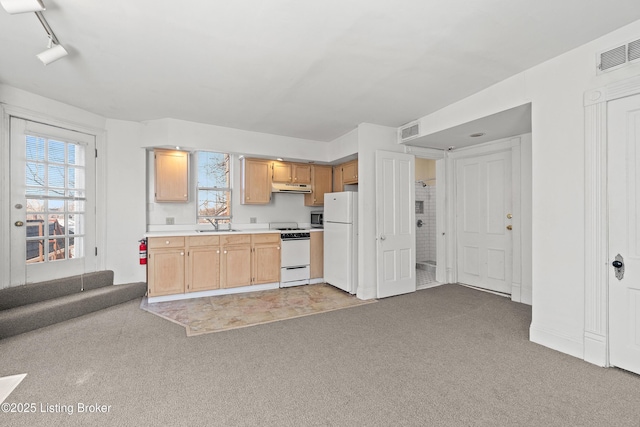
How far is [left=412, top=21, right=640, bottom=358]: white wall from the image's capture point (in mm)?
2404

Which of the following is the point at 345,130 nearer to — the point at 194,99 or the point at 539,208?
the point at 194,99

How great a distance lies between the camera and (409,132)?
4.22 m

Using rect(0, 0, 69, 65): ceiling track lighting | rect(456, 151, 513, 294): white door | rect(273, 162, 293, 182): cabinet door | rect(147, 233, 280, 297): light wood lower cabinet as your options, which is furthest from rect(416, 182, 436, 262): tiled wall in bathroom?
rect(0, 0, 69, 65): ceiling track lighting

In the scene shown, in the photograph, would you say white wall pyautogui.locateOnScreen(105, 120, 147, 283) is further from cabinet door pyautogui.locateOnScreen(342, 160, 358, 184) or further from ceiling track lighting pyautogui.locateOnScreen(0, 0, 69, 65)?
cabinet door pyautogui.locateOnScreen(342, 160, 358, 184)

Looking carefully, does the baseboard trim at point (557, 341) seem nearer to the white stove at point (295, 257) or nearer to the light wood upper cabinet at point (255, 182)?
the white stove at point (295, 257)

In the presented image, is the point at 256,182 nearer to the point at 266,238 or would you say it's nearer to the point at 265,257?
the point at 266,238

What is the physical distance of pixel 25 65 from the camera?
2.70 m

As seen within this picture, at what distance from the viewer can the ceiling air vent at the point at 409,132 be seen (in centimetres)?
408

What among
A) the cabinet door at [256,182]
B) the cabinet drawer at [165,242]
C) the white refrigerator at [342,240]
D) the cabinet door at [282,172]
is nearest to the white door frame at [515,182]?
the white refrigerator at [342,240]

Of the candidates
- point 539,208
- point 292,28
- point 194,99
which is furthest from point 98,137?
point 539,208

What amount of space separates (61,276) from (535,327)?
552cm

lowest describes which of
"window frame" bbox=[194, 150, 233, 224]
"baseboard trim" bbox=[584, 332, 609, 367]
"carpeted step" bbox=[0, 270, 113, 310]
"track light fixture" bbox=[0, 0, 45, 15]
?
"baseboard trim" bbox=[584, 332, 609, 367]

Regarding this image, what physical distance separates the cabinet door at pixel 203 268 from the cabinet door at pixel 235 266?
87mm

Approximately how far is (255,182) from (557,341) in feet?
14.4
